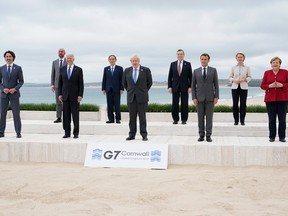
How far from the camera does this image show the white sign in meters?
6.85

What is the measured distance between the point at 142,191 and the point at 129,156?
1.57 metres

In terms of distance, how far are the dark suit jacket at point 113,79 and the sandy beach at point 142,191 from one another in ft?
9.15

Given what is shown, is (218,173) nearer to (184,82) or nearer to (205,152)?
(205,152)

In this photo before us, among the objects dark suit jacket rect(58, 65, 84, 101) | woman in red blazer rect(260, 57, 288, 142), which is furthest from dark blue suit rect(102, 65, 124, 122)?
woman in red blazer rect(260, 57, 288, 142)

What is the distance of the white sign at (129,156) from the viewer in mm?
6852

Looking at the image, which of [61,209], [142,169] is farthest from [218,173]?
A: [61,209]

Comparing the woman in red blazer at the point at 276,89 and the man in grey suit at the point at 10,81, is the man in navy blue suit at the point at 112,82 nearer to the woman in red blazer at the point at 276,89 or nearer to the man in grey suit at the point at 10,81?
the man in grey suit at the point at 10,81

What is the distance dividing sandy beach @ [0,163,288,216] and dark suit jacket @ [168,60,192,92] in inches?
102

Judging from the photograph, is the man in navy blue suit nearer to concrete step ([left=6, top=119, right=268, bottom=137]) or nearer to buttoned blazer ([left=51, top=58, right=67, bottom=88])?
concrete step ([left=6, top=119, right=268, bottom=137])

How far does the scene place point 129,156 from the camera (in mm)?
6934

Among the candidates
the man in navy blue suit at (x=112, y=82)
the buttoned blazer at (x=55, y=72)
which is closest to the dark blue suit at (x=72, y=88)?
the man in navy blue suit at (x=112, y=82)

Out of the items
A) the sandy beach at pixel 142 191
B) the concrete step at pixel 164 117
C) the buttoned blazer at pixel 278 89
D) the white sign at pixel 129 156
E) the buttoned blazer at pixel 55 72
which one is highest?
the buttoned blazer at pixel 55 72

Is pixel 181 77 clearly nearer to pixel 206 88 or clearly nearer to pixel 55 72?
pixel 206 88

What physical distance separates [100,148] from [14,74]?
7.32 feet
